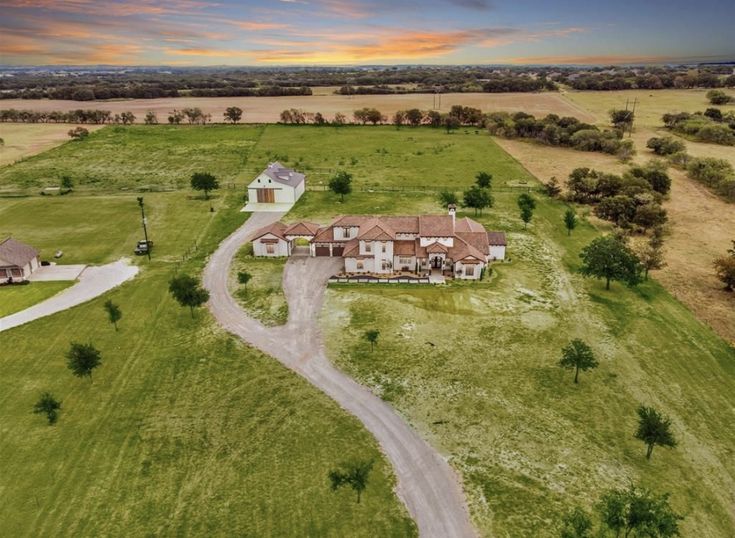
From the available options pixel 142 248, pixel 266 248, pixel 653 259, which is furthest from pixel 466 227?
pixel 142 248

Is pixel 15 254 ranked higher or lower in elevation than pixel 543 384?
higher

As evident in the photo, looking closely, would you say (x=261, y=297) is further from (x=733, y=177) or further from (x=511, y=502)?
(x=733, y=177)

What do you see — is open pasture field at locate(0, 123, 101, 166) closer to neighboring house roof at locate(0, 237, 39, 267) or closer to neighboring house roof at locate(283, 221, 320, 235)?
neighboring house roof at locate(0, 237, 39, 267)

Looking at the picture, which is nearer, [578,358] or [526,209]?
[578,358]

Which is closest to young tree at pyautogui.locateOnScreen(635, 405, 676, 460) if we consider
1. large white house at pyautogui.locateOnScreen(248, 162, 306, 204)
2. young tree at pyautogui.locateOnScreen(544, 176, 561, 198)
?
young tree at pyautogui.locateOnScreen(544, 176, 561, 198)

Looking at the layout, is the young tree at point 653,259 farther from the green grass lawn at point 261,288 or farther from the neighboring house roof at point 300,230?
the green grass lawn at point 261,288

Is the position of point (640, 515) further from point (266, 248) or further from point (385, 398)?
point (266, 248)

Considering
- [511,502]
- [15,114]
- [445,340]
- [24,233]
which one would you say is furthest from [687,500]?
[15,114]
